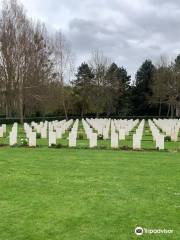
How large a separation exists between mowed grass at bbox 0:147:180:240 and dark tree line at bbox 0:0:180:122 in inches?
1089

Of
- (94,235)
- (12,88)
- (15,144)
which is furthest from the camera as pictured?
(12,88)

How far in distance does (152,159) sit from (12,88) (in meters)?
28.6

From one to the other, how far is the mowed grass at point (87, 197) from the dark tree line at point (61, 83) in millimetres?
27663

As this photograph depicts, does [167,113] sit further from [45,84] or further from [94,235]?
[94,235]

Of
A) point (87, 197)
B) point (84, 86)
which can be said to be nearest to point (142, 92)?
point (84, 86)

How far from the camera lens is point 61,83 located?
48656 mm

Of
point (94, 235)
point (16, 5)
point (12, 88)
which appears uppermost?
point (16, 5)

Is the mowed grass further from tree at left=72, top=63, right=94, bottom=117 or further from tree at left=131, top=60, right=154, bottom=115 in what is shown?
tree at left=131, top=60, right=154, bottom=115

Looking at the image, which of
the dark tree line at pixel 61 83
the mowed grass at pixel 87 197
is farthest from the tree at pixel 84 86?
the mowed grass at pixel 87 197

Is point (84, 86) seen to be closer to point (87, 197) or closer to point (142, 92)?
point (142, 92)

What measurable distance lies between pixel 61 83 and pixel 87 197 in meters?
41.6

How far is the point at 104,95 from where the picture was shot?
58.5m

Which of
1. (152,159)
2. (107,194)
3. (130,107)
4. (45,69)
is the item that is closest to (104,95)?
(130,107)

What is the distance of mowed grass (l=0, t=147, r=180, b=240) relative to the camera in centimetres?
578
